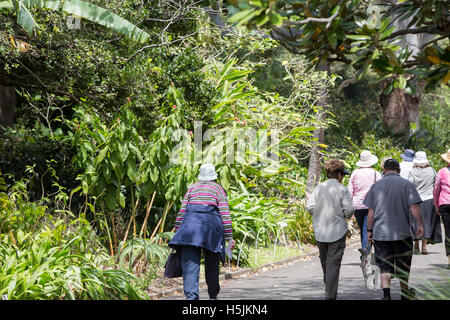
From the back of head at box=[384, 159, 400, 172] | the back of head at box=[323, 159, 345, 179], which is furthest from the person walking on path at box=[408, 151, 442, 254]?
the back of head at box=[323, 159, 345, 179]

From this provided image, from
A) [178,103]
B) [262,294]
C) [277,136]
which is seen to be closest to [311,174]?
[277,136]

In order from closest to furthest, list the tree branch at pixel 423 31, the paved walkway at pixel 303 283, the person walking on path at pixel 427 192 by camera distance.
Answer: the tree branch at pixel 423 31 → the paved walkway at pixel 303 283 → the person walking on path at pixel 427 192

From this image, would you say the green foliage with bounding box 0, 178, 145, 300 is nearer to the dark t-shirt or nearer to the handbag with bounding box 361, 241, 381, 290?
the handbag with bounding box 361, 241, 381, 290

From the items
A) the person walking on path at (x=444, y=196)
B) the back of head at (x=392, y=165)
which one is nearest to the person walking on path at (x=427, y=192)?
the person walking on path at (x=444, y=196)

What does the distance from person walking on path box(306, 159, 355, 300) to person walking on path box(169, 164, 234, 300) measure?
1166mm

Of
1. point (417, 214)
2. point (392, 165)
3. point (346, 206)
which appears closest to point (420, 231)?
point (417, 214)

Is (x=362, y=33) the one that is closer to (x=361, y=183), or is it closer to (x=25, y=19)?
(x=361, y=183)

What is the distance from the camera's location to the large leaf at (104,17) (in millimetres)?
11625

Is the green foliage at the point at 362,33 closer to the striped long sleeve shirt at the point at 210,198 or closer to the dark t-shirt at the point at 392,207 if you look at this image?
the striped long sleeve shirt at the point at 210,198

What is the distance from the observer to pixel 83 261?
29.1ft

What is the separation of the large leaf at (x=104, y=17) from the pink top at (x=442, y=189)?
5.74 metres

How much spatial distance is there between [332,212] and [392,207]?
750 millimetres

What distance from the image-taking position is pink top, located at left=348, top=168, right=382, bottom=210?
11258mm

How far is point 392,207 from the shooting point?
860 centimetres
